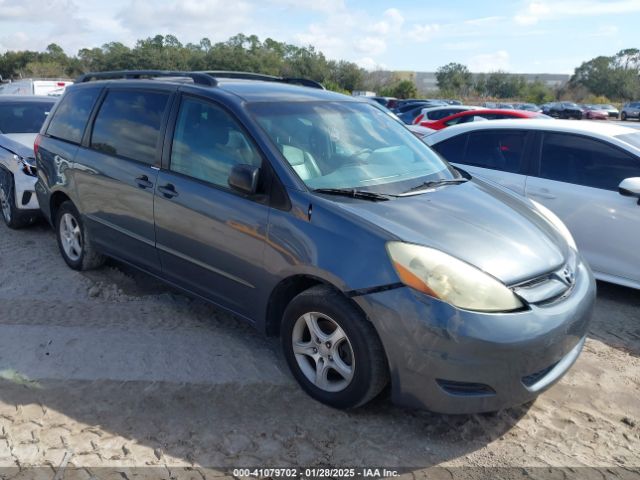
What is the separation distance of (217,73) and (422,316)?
320cm

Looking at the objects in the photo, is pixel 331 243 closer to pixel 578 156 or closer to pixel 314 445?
pixel 314 445

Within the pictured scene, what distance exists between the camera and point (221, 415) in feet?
10.0

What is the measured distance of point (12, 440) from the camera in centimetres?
283

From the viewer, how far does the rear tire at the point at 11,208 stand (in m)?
6.16

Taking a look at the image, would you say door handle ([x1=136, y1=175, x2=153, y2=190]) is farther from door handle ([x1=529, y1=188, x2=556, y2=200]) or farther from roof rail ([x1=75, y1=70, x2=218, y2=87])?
door handle ([x1=529, y1=188, x2=556, y2=200])

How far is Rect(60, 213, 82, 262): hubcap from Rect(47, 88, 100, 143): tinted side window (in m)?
0.72

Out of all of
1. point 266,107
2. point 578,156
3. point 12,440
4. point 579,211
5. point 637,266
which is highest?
point 266,107

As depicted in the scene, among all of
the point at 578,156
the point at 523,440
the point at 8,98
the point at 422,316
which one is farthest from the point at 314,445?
the point at 8,98

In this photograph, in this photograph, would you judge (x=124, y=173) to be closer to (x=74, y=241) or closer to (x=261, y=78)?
(x=74, y=241)

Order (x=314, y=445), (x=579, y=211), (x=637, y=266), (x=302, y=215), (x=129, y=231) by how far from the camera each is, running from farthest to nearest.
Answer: (x=579, y=211) → (x=637, y=266) → (x=129, y=231) → (x=302, y=215) → (x=314, y=445)

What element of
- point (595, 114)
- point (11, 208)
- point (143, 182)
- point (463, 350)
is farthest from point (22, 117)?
point (595, 114)

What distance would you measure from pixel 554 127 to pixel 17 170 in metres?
5.59

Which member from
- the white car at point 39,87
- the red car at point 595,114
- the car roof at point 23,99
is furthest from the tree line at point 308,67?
the car roof at point 23,99

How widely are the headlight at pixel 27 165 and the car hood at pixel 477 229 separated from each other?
4429 mm
